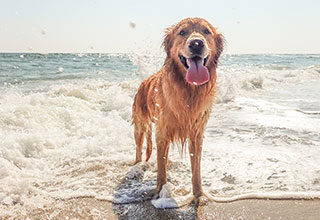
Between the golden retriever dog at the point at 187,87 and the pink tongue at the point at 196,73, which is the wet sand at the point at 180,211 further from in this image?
the pink tongue at the point at 196,73

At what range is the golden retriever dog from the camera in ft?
7.32

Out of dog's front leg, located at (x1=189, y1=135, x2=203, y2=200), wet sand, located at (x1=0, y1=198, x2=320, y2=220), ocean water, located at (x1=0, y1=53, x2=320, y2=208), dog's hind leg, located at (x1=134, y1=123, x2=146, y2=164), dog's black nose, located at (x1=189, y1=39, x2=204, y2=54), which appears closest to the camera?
dog's black nose, located at (x1=189, y1=39, x2=204, y2=54)

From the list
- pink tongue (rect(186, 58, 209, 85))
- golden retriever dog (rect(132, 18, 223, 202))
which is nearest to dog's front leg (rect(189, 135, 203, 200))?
golden retriever dog (rect(132, 18, 223, 202))

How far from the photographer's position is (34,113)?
555 cm

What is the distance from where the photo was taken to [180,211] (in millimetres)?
2434

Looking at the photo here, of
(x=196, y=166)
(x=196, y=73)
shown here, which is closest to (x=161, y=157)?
(x=196, y=166)

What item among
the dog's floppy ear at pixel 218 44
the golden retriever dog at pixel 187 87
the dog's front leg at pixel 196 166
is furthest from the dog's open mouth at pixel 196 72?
the dog's front leg at pixel 196 166

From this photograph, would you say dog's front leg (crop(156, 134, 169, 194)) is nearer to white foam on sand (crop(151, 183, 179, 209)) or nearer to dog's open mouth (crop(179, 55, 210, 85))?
white foam on sand (crop(151, 183, 179, 209))

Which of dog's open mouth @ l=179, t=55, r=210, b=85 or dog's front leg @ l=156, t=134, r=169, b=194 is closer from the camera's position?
dog's open mouth @ l=179, t=55, r=210, b=85

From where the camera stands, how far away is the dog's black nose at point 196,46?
7.00 ft

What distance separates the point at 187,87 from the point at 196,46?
0.40 metres

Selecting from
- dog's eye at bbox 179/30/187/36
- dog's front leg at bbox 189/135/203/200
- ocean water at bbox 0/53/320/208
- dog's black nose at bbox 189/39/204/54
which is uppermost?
dog's eye at bbox 179/30/187/36

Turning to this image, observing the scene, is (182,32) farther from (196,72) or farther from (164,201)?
(164,201)

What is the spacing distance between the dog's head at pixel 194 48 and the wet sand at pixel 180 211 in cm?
113
